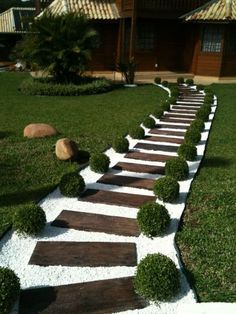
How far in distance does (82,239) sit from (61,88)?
14.0 metres

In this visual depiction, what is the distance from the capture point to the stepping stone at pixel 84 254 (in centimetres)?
561

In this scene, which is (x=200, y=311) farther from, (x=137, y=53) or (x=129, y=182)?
(x=137, y=53)

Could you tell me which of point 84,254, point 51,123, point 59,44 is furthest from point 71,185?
point 59,44

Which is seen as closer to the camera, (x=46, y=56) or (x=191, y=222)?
(x=191, y=222)

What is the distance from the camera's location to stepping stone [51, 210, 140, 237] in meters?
6.47

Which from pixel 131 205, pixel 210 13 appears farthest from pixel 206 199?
pixel 210 13

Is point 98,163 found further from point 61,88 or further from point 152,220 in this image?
point 61,88

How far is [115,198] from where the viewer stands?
7625 millimetres

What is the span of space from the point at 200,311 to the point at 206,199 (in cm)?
330

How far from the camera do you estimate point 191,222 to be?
678 cm

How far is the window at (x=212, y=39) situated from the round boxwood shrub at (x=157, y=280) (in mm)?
21153

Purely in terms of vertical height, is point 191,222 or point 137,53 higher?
point 137,53

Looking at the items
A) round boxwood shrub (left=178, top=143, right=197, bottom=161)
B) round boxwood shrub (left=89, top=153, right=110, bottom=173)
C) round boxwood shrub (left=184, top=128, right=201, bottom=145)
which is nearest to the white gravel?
round boxwood shrub (left=89, top=153, right=110, bottom=173)

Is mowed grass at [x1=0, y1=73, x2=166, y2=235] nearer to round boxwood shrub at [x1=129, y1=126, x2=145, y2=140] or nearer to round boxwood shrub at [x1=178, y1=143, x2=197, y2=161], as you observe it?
round boxwood shrub at [x1=129, y1=126, x2=145, y2=140]
